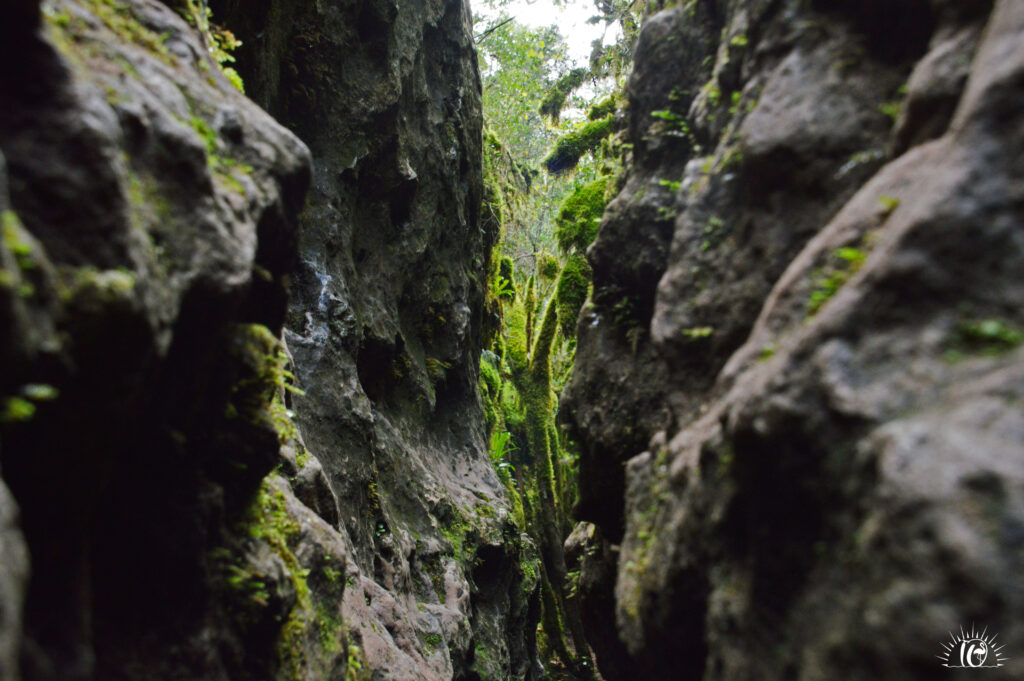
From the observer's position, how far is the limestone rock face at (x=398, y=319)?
8344 mm

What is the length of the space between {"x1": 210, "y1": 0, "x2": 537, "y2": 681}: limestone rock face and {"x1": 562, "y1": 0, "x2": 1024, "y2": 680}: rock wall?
4.05 metres

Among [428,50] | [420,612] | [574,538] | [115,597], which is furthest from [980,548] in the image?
[428,50]

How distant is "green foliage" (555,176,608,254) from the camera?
908cm

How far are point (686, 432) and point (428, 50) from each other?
36.8ft

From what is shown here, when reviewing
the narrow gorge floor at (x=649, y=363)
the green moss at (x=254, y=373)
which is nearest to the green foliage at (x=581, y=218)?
the narrow gorge floor at (x=649, y=363)

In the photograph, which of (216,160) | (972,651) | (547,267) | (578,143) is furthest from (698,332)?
(547,267)

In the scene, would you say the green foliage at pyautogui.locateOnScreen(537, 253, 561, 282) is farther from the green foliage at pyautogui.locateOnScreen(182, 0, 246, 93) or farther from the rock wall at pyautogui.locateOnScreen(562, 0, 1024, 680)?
the green foliage at pyautogui.locateOnScreen(182, 0, 246, 93)

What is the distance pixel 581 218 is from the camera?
9266 millimetres

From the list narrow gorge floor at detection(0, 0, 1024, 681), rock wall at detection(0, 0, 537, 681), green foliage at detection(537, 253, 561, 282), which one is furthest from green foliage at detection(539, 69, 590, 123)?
narrow gorge floor at detection(0, 0, 1024, 681)

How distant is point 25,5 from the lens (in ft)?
8.16

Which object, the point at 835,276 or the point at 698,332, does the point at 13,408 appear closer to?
the point at 835,276

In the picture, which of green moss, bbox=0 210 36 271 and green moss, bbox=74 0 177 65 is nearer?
green moss, bbox=0 210 36 271

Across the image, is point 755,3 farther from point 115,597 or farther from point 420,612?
point 420,612

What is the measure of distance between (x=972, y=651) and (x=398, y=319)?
1027 cm
